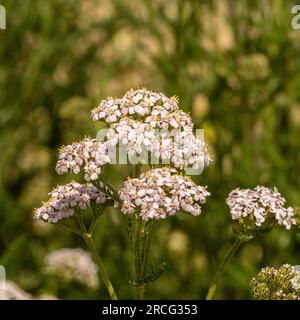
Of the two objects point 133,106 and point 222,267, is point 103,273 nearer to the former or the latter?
point 222,267

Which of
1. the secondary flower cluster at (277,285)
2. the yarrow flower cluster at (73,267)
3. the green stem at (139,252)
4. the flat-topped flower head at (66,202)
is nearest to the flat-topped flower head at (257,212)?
the secondary flower cluster at (277,285)

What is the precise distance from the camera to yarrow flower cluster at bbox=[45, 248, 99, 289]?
3094 millimetres

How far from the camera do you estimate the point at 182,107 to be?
350cm

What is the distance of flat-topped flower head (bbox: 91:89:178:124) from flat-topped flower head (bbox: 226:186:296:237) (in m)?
0.29

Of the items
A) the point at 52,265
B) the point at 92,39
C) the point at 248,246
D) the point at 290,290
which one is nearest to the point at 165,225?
the point at 248,246

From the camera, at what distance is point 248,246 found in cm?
386

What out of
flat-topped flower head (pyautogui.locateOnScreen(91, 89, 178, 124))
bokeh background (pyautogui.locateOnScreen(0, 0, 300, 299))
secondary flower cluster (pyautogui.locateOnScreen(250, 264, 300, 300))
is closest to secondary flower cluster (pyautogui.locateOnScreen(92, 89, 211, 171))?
flat-topped flower head (pyautogui.locateOnScreen(91, 89, 178, 124))

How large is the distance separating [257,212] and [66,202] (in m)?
Answer: 0.48

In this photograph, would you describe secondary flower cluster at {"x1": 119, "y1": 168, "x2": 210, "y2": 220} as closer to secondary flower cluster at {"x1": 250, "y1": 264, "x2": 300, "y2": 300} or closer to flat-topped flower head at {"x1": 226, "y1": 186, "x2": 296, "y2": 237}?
flat-topped flower head at {"x1": 226, "y1": 186, "x2": 296, "y2": 237}

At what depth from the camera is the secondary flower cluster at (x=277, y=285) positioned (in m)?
2.04

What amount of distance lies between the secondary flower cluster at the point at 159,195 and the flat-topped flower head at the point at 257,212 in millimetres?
145
